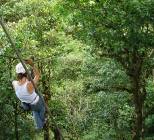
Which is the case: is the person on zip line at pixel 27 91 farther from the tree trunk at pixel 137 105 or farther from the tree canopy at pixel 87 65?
the tree trunk at pixel 137 105

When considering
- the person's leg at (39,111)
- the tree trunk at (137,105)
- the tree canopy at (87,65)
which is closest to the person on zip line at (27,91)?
the person's leg at (39,111)

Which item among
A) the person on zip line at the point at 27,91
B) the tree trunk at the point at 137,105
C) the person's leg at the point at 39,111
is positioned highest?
the person on zip line at the point at 27,91

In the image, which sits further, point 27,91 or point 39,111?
point 39,111

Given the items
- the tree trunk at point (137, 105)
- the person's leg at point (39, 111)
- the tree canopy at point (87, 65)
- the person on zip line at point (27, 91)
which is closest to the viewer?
the person on zip line at point (27, 91)

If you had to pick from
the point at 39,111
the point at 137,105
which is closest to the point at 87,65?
the point at 137,105

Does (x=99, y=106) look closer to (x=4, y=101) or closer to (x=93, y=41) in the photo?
(x=4, y=101)

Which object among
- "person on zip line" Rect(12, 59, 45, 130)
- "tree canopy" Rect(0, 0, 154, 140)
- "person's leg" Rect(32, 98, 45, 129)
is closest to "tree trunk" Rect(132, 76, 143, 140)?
"tree canopy" Rect(0, 0, 154, 140)

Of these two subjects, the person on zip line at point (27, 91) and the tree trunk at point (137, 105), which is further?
the tree trunk at point (137, 105)

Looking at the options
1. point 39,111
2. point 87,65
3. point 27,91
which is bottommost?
point 87,65

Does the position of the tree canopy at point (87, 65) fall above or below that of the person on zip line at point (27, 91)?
below

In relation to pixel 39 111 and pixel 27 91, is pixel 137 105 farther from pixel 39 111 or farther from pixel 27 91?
pixel 27 91

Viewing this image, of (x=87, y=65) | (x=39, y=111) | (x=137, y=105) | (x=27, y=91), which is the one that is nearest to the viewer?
(x=27, y=91)

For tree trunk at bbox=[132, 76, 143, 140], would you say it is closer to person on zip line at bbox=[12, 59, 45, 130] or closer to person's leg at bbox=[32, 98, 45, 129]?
person's leg at bbox=[32, 98, 45, 129]

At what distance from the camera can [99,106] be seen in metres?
14.6
